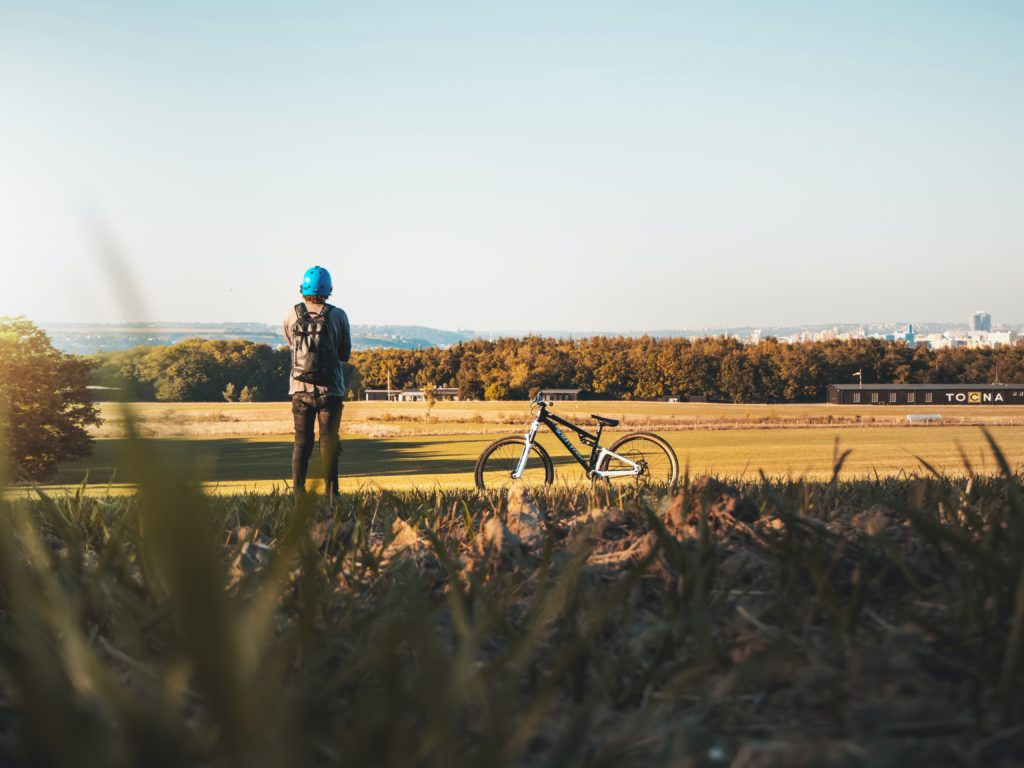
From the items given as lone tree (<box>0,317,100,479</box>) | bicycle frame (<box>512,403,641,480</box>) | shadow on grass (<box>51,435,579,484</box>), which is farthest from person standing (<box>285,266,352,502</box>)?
lone tree (<box>0,317,100,479</box>)

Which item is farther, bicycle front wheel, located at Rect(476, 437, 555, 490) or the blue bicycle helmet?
bicycle front wheel, located at Rect(476, 437, 555, 490)

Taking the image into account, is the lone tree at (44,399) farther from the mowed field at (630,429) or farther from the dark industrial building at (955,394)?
the dark industrial building at (955,394)

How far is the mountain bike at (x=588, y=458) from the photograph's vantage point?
10990 mm

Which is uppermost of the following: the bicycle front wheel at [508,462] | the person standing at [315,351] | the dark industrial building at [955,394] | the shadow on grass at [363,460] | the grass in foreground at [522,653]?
the person standing at [315,351]

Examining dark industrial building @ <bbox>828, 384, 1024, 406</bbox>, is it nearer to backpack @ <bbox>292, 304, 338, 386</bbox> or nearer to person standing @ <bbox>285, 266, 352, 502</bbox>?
person standing @ <bbox>285, 266, 352, 502</bbox>

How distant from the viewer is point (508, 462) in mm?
11508

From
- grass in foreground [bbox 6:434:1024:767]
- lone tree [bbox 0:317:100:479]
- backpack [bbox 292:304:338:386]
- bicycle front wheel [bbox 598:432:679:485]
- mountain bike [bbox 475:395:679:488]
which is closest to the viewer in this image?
grass in foreground [bbox 6:434:1024:767]

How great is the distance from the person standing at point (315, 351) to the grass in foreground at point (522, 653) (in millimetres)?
5038

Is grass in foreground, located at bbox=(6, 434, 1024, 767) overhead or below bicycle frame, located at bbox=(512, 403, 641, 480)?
overhead

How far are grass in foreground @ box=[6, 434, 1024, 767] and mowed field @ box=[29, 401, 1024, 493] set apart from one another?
75.6 ft

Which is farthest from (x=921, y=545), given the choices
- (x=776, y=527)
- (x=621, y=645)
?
(x=621, y=645)

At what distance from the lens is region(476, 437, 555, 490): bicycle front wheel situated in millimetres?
11078

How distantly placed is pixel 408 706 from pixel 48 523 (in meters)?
2.59

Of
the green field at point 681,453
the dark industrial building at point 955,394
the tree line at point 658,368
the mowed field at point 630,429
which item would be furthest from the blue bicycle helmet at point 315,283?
the dark industrial building at point 955,394
